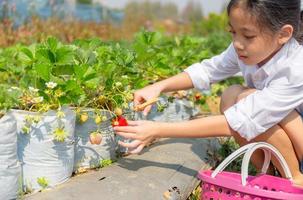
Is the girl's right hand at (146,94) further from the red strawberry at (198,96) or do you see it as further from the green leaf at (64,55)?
the red strawberry at (198,96)

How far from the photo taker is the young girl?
1.96 m

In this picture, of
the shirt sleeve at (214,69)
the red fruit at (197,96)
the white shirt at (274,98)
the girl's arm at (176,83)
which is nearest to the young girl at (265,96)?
the white shirt at (274,98)

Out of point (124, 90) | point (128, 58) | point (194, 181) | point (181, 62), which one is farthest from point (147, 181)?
point (181, 62)

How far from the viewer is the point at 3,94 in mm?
1842

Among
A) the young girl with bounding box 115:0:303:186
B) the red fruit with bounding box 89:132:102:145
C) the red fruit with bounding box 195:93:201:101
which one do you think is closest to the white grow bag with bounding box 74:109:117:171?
the red fruit with bounding box 89:132:102:145

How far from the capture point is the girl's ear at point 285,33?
201 centimetres

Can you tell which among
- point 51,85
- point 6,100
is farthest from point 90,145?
point 6,100

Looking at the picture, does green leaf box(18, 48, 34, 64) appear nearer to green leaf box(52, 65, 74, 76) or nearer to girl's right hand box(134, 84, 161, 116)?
green leaf box(52, 65, 74, 76)

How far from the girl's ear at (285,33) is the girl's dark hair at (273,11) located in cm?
2

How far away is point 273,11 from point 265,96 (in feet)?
1.11

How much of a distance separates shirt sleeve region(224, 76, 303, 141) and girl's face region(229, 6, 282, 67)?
148mm

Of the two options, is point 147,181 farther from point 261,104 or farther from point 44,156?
point 261,104

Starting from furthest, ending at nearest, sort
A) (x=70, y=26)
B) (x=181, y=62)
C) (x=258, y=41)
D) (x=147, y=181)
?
(x=70, y=26) < (x=181, y=62) < (x=147, y=181) < (x=258, y=41)

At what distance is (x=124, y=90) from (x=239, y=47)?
644 millimetres
